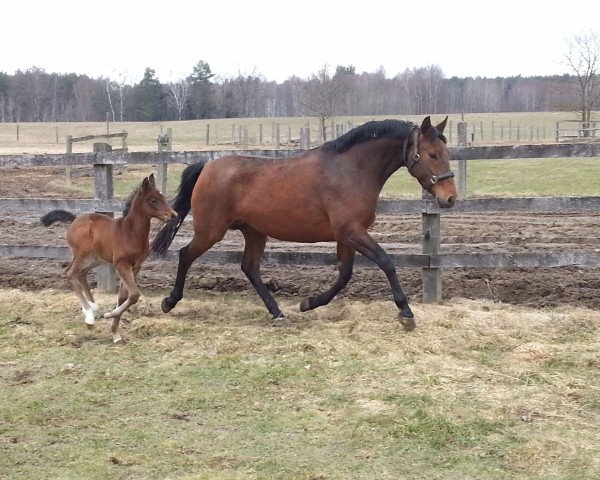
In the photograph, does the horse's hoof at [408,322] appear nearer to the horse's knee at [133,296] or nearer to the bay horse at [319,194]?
the bay horse at [319,194]

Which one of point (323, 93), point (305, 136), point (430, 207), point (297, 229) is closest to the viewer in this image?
point (297, 229)

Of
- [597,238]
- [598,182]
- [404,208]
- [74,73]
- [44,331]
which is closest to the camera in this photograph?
[44,331]

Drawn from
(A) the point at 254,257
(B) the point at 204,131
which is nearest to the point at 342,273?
(A) the point at 254,257

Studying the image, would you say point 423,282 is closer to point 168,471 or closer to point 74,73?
point 168,471

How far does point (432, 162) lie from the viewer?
6922mm

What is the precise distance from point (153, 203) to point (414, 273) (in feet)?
11.2

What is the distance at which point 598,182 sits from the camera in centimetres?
1998

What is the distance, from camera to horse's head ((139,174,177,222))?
22.8ft

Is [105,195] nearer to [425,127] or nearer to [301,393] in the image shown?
[425,127]

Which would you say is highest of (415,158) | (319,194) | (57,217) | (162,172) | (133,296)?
(415,158)

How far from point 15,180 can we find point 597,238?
56.9 ft

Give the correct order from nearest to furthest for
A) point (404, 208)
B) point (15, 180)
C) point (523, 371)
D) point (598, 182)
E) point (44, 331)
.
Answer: point (523, 371)
point (44, 331)
point (404, 208)
point (598, 182)
point (15, 180)

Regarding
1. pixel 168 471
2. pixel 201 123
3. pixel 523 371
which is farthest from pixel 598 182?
pixel 201 123

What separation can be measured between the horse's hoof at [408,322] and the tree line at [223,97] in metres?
69.9
